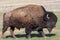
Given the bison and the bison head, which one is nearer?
the bison

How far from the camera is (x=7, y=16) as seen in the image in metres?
17.2

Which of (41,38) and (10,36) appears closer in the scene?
(41,38)

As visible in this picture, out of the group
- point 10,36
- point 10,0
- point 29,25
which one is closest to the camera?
point 29,25

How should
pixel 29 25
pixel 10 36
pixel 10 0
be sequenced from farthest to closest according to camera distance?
1. pixel 10 0
2. pixel 10 36
3. pixel 29 25

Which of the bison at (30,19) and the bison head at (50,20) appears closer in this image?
the bison at (30,19)

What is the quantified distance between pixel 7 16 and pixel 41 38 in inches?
84.2

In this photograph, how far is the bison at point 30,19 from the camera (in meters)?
16.8

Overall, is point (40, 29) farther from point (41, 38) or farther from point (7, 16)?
point (7, 16)

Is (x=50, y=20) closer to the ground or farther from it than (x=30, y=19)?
closer to the ground

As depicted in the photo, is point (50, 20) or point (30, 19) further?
point (50, 20)

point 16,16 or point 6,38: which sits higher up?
point 16,16

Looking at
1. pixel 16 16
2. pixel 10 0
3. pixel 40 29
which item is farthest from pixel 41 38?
pixel 10 0

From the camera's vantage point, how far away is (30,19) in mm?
16734

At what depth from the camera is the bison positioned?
16766mm
